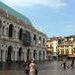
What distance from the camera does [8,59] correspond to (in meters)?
70.8

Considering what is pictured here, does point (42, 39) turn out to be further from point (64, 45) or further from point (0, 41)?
point (64, 45)

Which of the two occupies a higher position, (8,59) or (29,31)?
(29,31)

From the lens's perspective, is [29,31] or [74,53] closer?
[29,31]

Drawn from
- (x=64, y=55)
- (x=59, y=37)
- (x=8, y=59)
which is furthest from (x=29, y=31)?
(x=59, y=37)

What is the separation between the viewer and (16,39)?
77000mm

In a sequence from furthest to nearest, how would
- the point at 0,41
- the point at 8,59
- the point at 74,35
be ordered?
the point at 74,35, the point at 8,59, the point at 0,41

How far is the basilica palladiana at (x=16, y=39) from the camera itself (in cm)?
6844

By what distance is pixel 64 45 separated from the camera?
164 m

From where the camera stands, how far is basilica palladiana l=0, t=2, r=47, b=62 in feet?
225

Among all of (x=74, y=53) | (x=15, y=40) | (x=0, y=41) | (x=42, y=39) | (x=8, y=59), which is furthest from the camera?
(x=74, y=53)

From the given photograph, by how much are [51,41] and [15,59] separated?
9113cm

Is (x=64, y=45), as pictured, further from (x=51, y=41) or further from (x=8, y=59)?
(x=8, y=59)

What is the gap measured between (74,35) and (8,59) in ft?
365

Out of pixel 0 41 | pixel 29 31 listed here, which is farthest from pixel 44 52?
pixel 0 41
